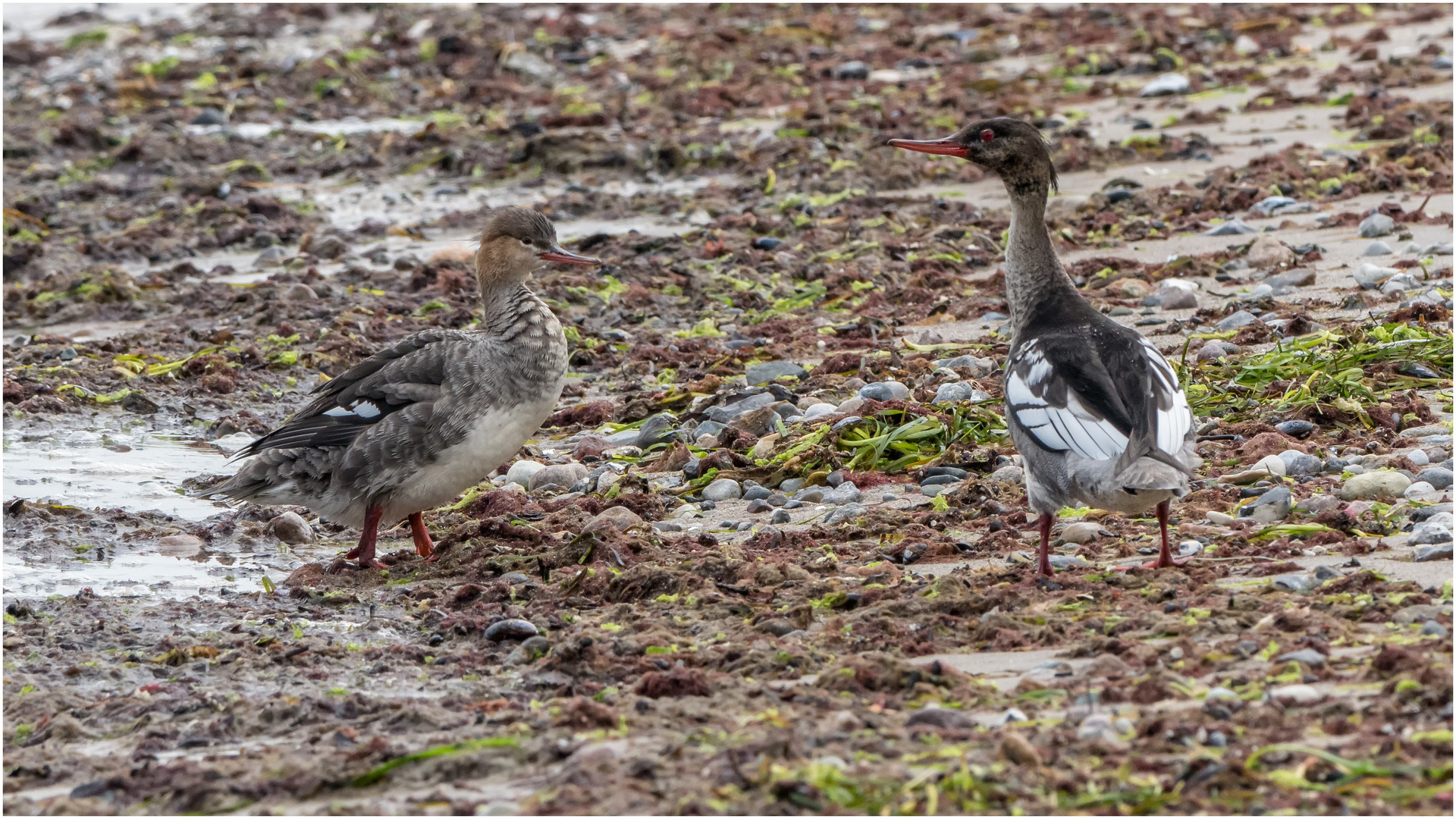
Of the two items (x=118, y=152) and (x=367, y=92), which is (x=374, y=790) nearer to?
(x=118, y=152)

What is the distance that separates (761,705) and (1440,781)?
1.81m

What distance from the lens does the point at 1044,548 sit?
18.6ft

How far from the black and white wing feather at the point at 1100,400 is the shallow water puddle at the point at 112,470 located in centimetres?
424

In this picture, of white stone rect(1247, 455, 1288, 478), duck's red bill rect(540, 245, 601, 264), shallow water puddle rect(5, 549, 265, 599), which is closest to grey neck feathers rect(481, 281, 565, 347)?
duck's red bill rect(540, 245, 601, 264)

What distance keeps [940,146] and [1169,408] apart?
2.13 m

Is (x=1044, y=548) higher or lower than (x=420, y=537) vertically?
higher

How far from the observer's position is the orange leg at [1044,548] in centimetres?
561

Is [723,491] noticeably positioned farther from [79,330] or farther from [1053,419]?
[79,330]

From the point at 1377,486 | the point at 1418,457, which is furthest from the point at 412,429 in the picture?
the point at 1418,457

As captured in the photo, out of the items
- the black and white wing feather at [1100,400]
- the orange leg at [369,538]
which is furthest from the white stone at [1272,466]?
the orange leg at [369,538]

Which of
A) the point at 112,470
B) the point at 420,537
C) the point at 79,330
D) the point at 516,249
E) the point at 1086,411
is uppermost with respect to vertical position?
the point at 1086,411

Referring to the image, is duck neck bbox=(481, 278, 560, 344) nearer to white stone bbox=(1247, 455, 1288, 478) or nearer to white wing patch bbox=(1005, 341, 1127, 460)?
white wing patch bbox=(1005, 341, 1127, 460)

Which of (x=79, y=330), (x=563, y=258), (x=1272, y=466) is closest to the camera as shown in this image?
(x=1272, y=466)

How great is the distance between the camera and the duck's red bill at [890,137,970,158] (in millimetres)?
7195
